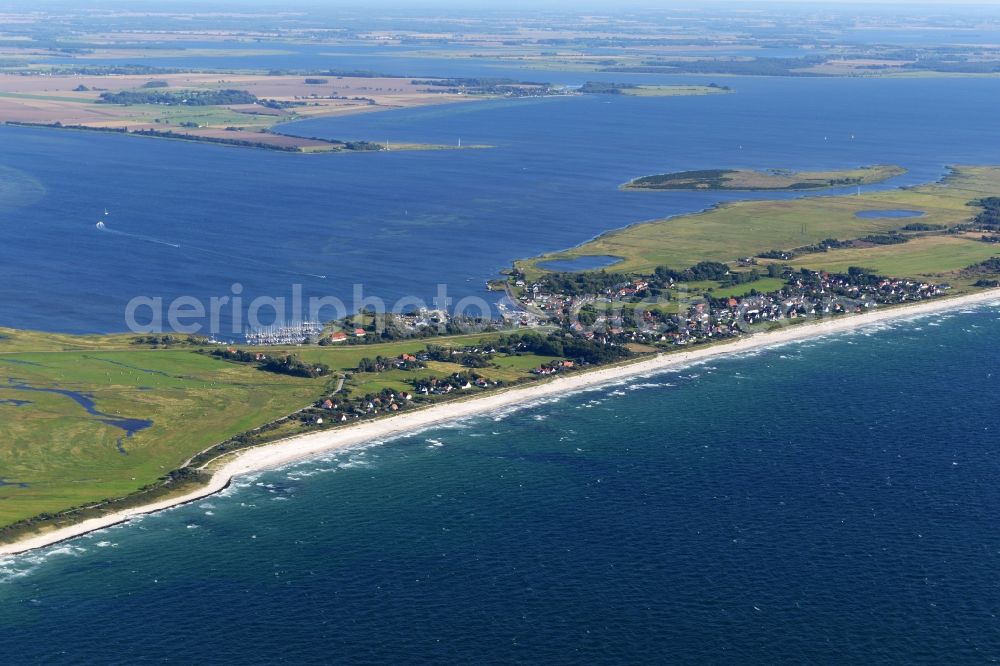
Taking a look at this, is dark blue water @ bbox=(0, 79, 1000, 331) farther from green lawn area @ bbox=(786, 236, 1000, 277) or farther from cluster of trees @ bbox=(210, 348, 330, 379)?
green lawn area @ bbox=(786, 236, 1000, 277)

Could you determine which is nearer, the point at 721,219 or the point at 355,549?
the point at 355,549

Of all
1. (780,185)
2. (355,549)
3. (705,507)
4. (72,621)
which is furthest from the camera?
(780,185)

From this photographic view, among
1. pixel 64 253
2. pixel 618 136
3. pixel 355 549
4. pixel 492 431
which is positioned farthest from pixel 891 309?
pixel 618 136

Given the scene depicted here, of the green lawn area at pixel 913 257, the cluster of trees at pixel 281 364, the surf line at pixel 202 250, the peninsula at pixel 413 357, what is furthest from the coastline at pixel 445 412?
the surf line at pixel 202 250

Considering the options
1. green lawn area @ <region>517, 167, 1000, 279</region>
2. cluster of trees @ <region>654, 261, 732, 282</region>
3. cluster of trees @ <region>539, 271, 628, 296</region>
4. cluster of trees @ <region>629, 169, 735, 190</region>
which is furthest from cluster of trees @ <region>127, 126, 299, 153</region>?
cluster of trees @ <region>654, 261, 732, 282</region>

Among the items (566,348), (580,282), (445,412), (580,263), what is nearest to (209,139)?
(580,263)

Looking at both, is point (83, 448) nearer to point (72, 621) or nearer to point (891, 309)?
point (72, 621)
